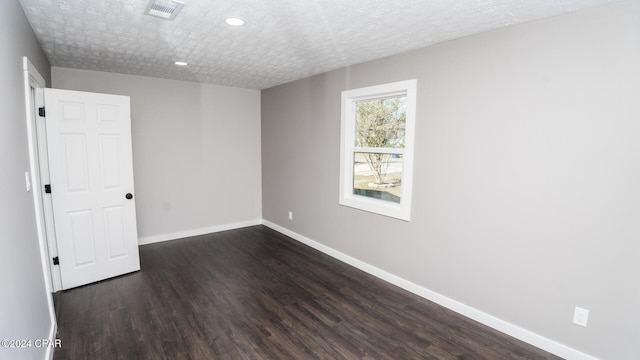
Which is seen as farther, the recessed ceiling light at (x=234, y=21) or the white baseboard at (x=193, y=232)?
the white baseboard at (x=193, y=232)

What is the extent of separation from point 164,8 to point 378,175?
2626 millimetres

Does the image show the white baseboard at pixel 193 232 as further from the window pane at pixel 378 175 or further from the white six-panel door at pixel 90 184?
the window pane at pixel 378 175

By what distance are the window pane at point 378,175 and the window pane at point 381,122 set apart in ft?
0.49

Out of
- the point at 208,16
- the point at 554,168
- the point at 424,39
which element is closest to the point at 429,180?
the point at 554,168

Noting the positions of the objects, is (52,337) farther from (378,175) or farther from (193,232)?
(378,175)

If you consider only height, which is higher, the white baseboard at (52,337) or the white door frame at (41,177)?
the white door frame at (41,177)

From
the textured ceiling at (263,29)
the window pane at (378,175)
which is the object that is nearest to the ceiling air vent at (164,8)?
the textured ceiling at (263,29)

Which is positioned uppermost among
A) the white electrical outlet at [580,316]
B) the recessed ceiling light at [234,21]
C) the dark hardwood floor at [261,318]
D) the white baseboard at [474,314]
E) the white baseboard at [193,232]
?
the recessed ceiling light at [234,21]

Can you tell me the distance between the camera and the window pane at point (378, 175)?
344 cm

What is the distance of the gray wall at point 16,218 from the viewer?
4.94 feet

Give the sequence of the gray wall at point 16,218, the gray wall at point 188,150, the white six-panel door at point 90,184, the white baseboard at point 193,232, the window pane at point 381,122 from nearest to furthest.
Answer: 1. the gray wall at point 16,218
2. the white six-panel door at point 90,184
3. the window pane at point 381,122
4. the gray wall at point 188,150
5. the white baseboard at point 193,232

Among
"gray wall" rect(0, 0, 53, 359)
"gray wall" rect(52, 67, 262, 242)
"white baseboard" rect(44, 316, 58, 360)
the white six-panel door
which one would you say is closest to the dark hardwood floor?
"white baseboard" rect(44, 316, 58, 360)

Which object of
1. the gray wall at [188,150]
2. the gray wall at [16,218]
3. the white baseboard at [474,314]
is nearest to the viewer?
the gray wall at [16,218]

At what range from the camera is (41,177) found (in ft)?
9.77
